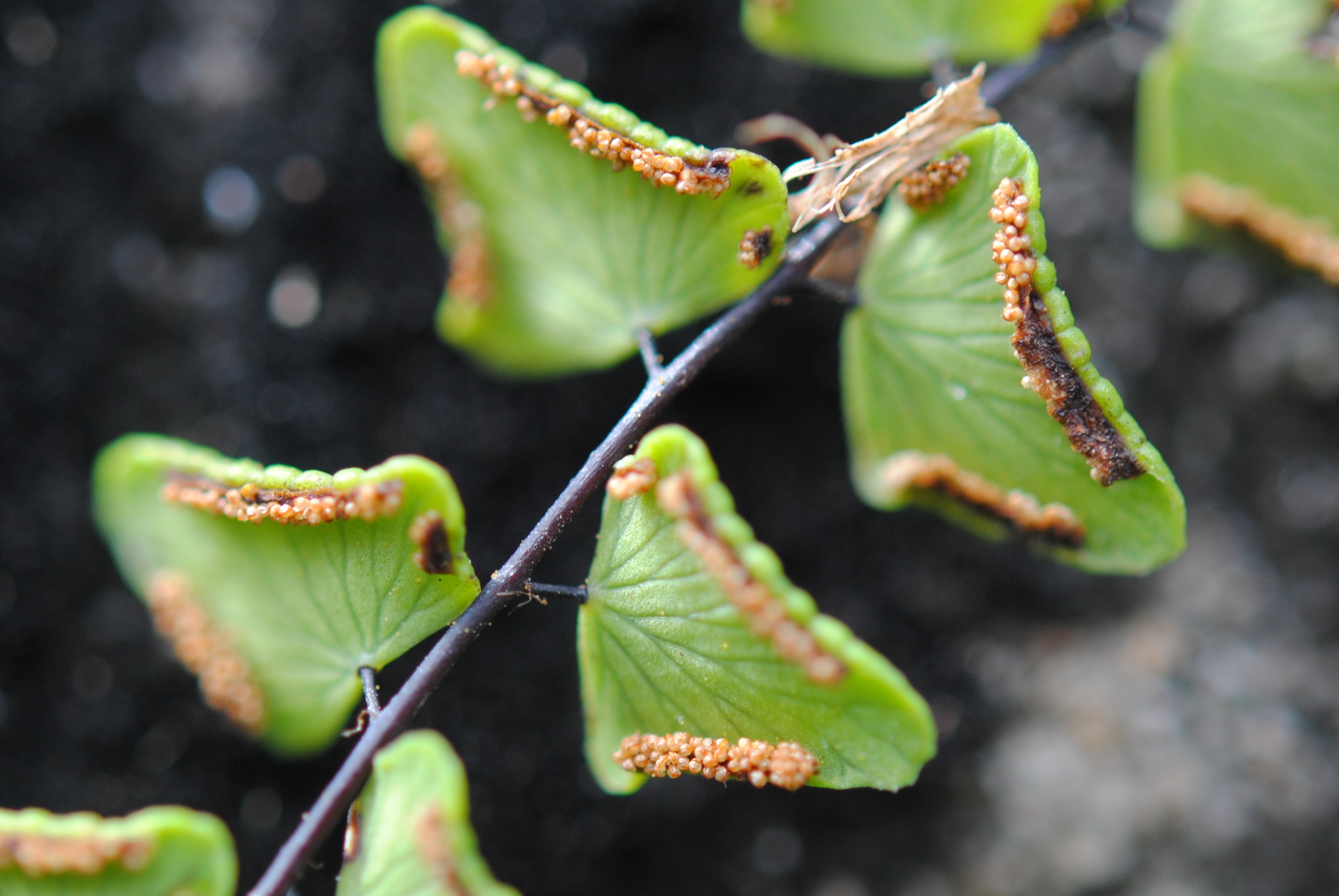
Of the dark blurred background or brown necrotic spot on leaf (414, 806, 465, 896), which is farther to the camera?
the dark blurred background

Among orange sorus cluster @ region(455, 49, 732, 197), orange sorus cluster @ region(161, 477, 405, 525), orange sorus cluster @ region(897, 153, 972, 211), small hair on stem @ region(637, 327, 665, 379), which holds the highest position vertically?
orange sorus cluster @ region(455, 49, 732, 197)

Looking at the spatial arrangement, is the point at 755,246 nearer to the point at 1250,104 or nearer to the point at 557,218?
the point at 557,218

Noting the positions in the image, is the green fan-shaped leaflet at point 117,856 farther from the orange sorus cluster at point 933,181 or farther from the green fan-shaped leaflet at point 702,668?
the orange sorus cluster at point 933,181

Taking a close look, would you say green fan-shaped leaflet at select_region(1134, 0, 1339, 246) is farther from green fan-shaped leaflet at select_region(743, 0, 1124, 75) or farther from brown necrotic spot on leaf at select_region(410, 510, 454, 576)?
brown necrotic spot on leaf at select_region(410, 510, 454, 576)

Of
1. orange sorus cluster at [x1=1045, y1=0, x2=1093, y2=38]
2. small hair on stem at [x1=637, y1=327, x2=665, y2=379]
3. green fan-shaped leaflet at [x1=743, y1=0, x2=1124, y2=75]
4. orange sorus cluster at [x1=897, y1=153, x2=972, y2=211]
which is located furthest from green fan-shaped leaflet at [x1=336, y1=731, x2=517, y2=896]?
orange sorus cluster at [x1=1045, y1=0, x2=1093, y2=38]

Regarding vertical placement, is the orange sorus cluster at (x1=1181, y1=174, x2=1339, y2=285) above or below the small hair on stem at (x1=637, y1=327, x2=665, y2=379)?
below

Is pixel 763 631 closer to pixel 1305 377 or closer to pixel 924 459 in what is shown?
pixel 924 459

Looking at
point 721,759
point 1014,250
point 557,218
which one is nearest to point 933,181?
point 1014,250
